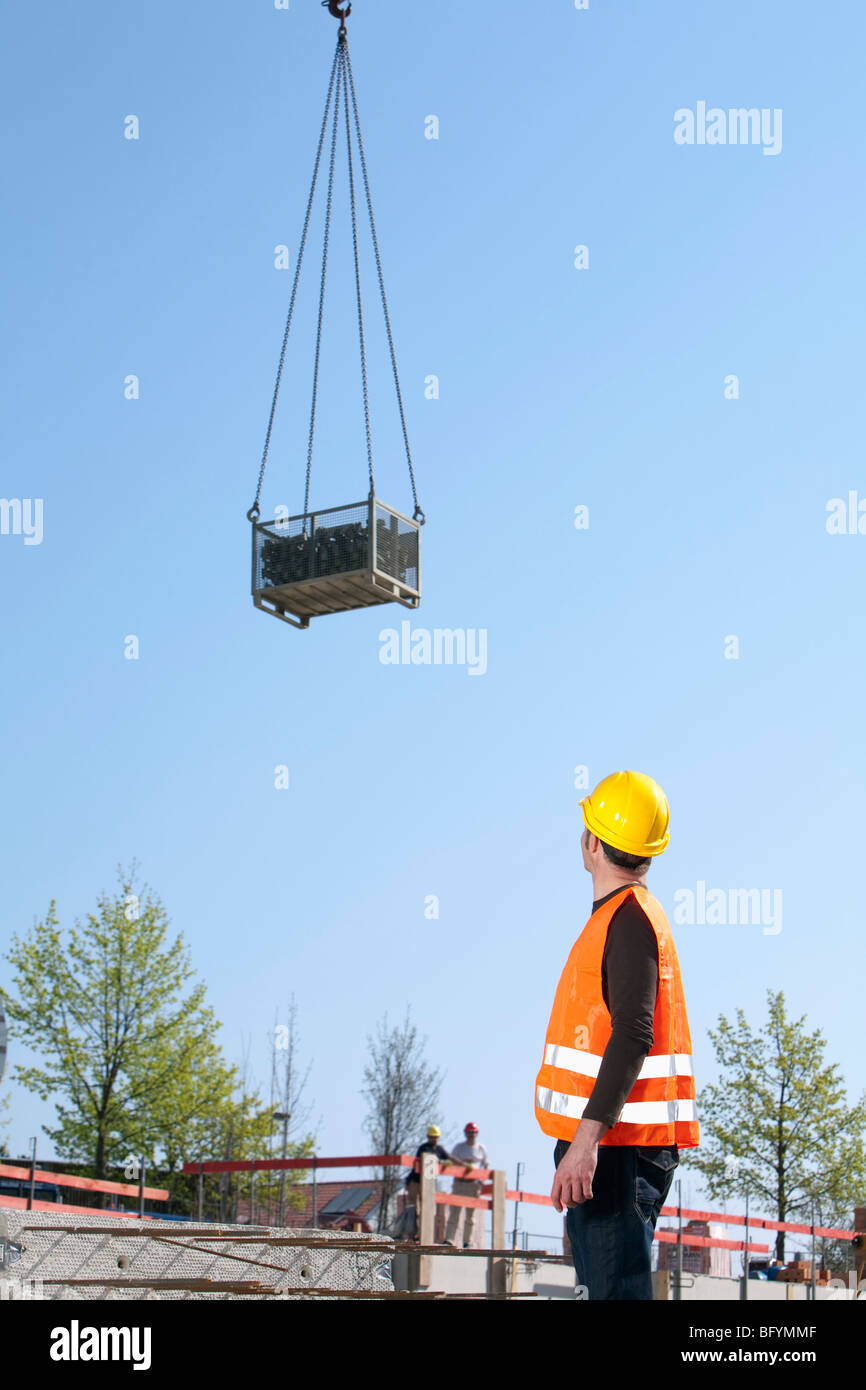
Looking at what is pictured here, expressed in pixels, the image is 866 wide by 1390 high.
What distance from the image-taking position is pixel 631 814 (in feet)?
14.6

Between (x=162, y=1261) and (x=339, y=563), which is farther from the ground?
(x=339, y=563)

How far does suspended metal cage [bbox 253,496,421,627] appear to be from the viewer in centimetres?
1809

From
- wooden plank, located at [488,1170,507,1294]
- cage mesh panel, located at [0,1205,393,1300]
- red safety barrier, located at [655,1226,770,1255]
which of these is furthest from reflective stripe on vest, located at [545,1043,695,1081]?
red safety barrier, located at [655,1226,770,1255]

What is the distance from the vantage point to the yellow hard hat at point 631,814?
4441 mm

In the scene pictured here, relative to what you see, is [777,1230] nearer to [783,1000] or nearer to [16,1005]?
[783,1000]

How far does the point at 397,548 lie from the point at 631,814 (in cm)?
1436

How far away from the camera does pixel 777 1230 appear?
22.5 meters

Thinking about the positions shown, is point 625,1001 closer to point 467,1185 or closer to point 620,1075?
point 620,1075

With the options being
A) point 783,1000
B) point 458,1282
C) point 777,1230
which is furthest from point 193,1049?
point 458,1282

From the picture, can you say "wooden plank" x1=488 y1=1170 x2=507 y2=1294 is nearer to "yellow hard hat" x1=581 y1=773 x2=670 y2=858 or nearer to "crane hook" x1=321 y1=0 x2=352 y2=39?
"yellow hard hat" x1=581 y1=773 x2=670 y2=858

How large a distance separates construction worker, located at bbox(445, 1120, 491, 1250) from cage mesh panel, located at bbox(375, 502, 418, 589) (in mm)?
6671

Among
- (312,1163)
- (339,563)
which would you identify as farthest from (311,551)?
(312,1163)

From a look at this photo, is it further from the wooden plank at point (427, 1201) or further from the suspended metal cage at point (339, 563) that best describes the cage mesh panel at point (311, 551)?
the wooden plank at point (427, 1201)

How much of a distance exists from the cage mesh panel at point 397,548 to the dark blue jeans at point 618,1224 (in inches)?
560
